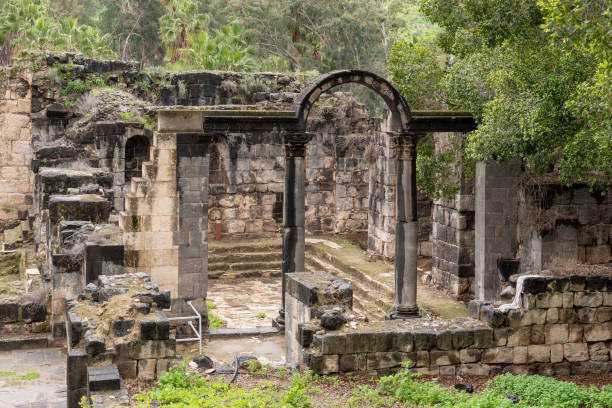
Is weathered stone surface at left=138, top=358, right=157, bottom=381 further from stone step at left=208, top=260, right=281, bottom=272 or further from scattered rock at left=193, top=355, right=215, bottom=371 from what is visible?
stone step at left=208, top=260, right=281, bottom=272

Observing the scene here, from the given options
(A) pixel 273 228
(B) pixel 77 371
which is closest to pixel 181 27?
(A) pixel 273 228

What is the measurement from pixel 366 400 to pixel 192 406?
8.26ft

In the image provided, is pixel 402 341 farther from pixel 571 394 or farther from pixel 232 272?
pixel 232 272

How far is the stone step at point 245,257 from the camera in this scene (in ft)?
78.3

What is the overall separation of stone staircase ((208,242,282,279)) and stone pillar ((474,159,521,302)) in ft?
26.3

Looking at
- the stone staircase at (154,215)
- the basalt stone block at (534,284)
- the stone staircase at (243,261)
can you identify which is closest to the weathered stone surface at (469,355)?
the basalt stone block at (534,284)

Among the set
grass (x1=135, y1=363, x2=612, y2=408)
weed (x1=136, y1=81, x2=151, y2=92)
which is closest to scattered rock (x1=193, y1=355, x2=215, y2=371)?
grass (x1=135, y1=363, x2=612, y2=408)

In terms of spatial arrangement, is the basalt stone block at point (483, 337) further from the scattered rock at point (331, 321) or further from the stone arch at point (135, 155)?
the stone arch at point (135, 155)

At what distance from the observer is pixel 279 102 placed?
26.1 metres

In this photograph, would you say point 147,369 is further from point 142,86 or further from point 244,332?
point 142,86

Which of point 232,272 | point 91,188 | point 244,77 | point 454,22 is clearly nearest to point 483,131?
point 454,22

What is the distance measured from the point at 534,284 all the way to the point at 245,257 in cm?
1246

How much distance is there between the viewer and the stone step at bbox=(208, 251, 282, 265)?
23875mm

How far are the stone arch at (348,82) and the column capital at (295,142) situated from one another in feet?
0.53
